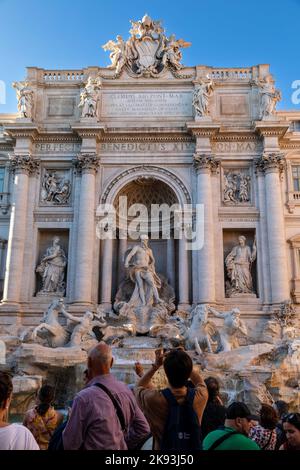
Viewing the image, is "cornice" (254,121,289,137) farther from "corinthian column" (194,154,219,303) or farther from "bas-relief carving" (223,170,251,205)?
"corinthian column" (194,154,219,303)

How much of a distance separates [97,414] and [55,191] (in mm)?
19922

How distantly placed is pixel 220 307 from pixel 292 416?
54.7ft

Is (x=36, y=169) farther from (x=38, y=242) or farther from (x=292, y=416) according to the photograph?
(x=292, y=416)

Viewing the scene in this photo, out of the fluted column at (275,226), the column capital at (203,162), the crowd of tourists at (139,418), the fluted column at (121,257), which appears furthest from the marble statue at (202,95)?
the crowd of tourists at (139,418)

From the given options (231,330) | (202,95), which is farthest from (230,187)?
(231,330)

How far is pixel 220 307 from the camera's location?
2009 centimetres

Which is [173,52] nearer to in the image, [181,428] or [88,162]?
[88,162]

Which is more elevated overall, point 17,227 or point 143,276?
point 17,227

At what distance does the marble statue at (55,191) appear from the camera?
22312 millimetres

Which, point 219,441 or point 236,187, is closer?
point 219,441

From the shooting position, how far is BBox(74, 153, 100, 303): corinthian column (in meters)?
20.2

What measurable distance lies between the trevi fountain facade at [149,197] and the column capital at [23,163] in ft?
0.23

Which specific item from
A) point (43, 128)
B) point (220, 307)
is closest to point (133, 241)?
point (220, 307)

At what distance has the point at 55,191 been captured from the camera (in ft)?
73.4
